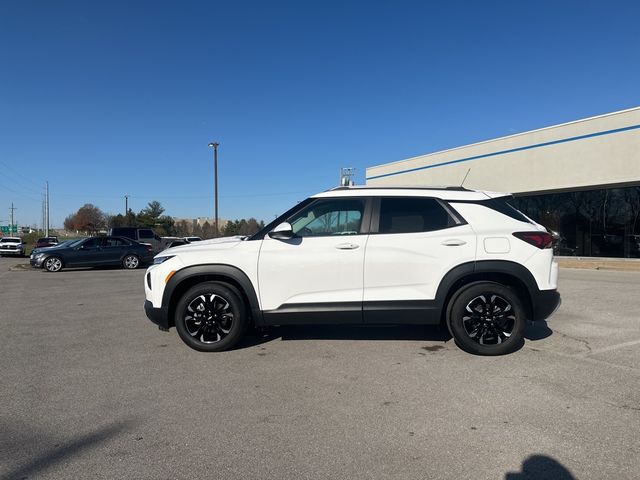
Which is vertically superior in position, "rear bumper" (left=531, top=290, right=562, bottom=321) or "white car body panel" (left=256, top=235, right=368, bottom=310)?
"white car body panel" (left=256, top=235, right=368, bottom=310)

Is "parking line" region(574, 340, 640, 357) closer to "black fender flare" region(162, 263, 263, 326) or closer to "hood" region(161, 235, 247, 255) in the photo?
"black fender flare" region(162, 263, 263, 326)

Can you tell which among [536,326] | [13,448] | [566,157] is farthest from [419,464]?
[566,157]

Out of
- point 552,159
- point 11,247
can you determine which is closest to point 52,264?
point 11,247

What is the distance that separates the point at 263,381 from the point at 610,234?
69.2 feet

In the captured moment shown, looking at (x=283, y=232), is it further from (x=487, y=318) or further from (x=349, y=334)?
(x=487, y=318)

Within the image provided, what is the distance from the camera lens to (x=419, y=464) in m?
3.02

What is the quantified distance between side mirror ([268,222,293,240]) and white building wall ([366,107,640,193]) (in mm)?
18517

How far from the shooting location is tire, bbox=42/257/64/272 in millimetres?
18578

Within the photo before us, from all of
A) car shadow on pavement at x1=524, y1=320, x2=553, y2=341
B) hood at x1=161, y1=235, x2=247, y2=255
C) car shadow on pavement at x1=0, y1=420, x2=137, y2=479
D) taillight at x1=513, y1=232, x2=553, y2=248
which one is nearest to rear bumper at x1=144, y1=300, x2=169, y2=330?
hood at x1=161, y1=235, x2=247, y2=255

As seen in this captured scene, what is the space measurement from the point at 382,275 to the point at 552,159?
1977 cm

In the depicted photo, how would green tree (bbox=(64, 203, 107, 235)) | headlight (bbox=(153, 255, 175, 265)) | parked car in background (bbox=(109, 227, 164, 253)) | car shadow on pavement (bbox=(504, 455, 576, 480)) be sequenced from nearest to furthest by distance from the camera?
car shadow on pavement (bbox=(504, 455, 576, 480)) < headlight (bbox=(153, 255, 175, 265)) < parked car in background (bbox=(109, 227, 164, 253)) < green tree (bbox=(64, 203, 107, 235))

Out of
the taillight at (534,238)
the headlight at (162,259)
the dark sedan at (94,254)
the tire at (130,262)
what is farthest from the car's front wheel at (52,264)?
the taillight at (534,238)

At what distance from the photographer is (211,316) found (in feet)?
17.9

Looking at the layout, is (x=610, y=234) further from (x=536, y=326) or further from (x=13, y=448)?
(x=13, y=448)
